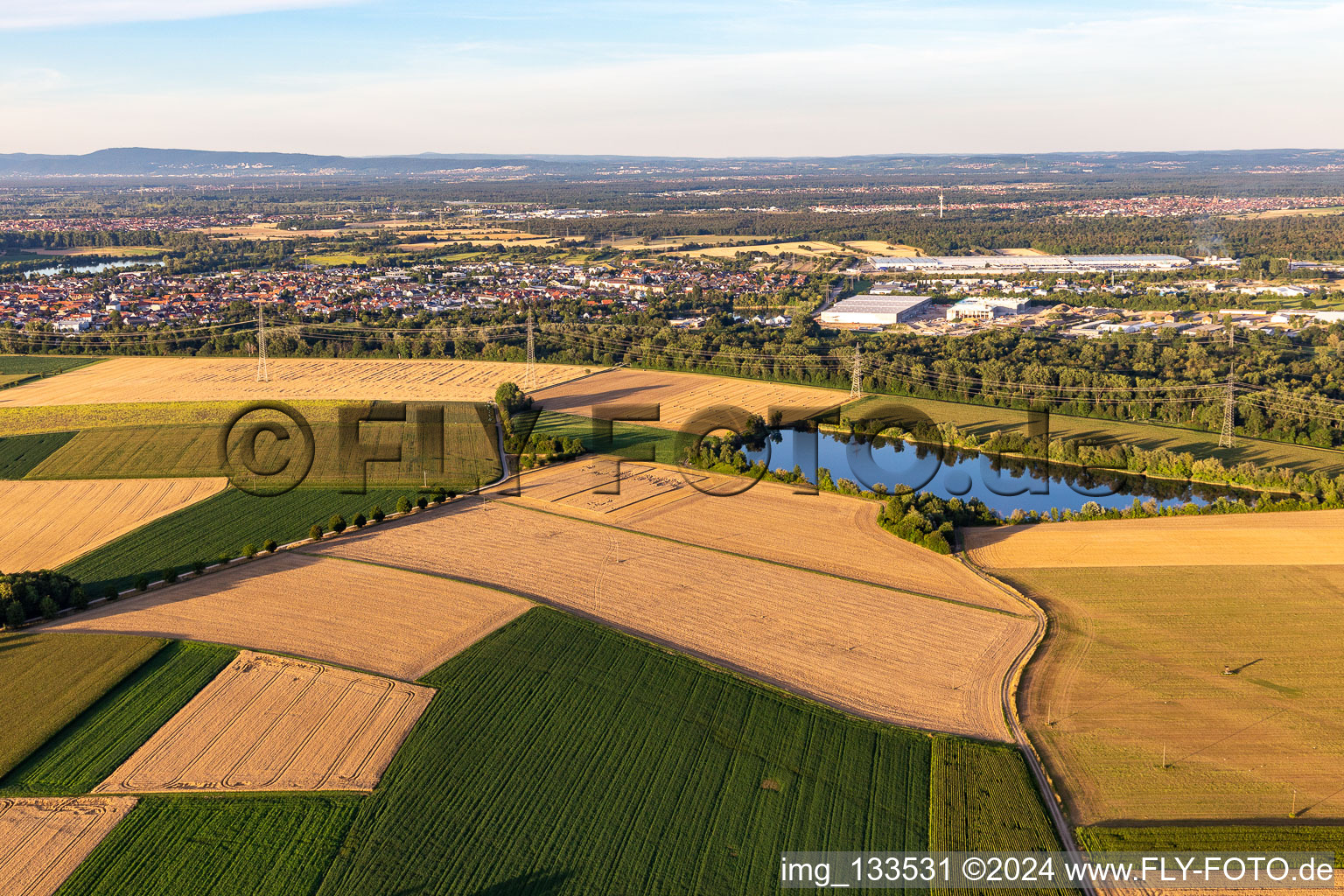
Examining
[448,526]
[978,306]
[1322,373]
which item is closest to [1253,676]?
[448,526]

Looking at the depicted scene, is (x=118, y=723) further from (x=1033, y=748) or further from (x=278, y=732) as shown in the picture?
(x=1033, y=748)

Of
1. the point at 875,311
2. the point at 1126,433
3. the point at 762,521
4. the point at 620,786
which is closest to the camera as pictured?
the point at 620,786

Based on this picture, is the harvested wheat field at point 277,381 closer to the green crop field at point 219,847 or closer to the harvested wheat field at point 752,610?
the harvested wheat field at point 752,610

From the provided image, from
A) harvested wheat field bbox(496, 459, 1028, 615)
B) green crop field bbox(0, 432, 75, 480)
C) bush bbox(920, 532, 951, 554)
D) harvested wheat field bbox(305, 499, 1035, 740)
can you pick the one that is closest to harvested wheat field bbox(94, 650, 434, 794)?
harvested wheat field bbox(305, 499, 1035, 740)

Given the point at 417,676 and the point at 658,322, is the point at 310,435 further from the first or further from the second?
the point at 658,322

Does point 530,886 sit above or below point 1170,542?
below

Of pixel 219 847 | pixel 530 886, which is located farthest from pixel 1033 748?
pixel 219 847

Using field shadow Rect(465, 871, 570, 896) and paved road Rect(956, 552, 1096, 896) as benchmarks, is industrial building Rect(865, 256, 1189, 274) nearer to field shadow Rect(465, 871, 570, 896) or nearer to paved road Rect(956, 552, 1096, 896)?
paved road Rect(956, 552, 1096, 896)
